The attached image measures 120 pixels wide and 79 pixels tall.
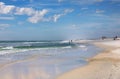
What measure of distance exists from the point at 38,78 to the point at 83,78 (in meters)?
1.73

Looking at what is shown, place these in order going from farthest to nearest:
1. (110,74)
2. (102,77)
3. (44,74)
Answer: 1. (44,74)
2. (110,74)
3. (102,77)

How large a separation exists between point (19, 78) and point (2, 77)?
0.78 m

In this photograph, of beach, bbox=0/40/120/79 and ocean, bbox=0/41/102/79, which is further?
ocean, bbox=0/41/102/79

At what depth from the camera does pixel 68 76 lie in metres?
11.5

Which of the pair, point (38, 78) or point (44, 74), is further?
point (44, 74)

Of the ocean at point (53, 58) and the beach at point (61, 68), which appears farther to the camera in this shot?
the ocean at point (53, 58)

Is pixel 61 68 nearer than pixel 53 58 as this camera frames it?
Yes

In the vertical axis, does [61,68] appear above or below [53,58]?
above

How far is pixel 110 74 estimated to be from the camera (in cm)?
1125

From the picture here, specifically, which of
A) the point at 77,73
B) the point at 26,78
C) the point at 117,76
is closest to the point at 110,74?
the point at 117,76

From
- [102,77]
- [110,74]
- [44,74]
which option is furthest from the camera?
[44,74]

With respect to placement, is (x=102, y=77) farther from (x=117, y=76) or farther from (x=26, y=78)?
(x=26, y=78)

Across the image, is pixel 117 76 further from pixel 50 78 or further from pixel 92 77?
pixel 50 78

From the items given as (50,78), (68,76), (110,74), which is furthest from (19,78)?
(110,74)
